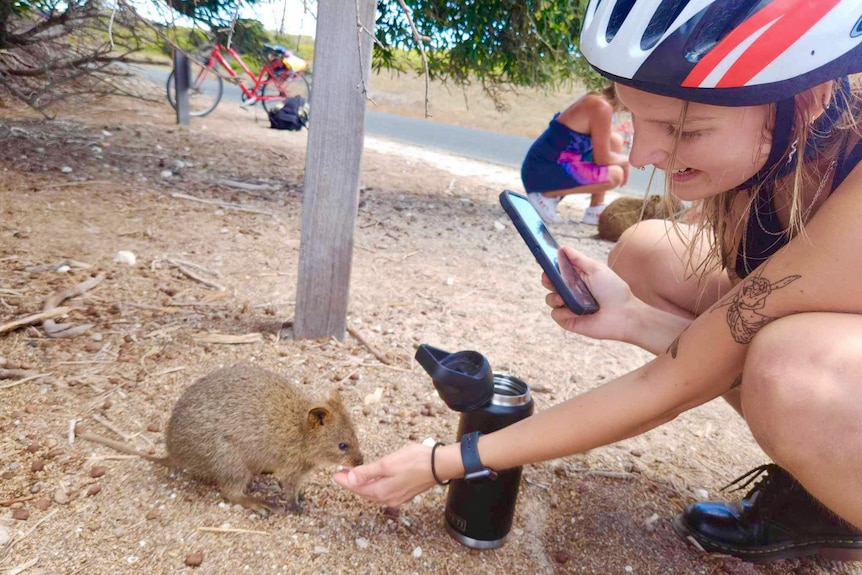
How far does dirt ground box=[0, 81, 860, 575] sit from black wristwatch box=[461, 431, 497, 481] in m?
0.30

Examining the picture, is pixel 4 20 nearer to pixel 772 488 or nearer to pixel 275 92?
pixel 772 488

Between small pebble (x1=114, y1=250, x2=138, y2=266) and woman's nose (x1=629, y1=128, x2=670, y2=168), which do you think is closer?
woman's nose (x1=629, y1=128, x2=670, y2=168)

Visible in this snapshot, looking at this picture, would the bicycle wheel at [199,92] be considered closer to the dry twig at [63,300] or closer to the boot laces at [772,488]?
the dry twig at [63,300]

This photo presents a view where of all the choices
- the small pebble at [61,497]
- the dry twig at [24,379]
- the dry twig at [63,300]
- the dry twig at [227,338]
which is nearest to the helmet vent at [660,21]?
the small pebble at [61,497]

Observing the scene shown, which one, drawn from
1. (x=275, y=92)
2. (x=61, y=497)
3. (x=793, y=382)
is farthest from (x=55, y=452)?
(x=275, y=92)

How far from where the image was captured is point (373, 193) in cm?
588

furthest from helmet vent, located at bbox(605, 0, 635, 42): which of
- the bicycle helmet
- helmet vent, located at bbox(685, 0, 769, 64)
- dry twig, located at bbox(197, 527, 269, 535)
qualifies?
dry twig, located at bbox(197, 527, 269, 535)

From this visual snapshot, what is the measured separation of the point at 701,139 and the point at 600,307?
2.51ft

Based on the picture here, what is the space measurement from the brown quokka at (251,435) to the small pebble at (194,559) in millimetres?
257

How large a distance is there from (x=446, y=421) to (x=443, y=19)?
3.52 meters

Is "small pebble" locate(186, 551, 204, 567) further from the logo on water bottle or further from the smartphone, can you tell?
the smartphone

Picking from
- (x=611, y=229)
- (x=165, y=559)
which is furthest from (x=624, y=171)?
(x=165, y=559)

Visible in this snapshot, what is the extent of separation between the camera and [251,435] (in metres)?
1.97

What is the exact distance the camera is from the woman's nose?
1455mm
